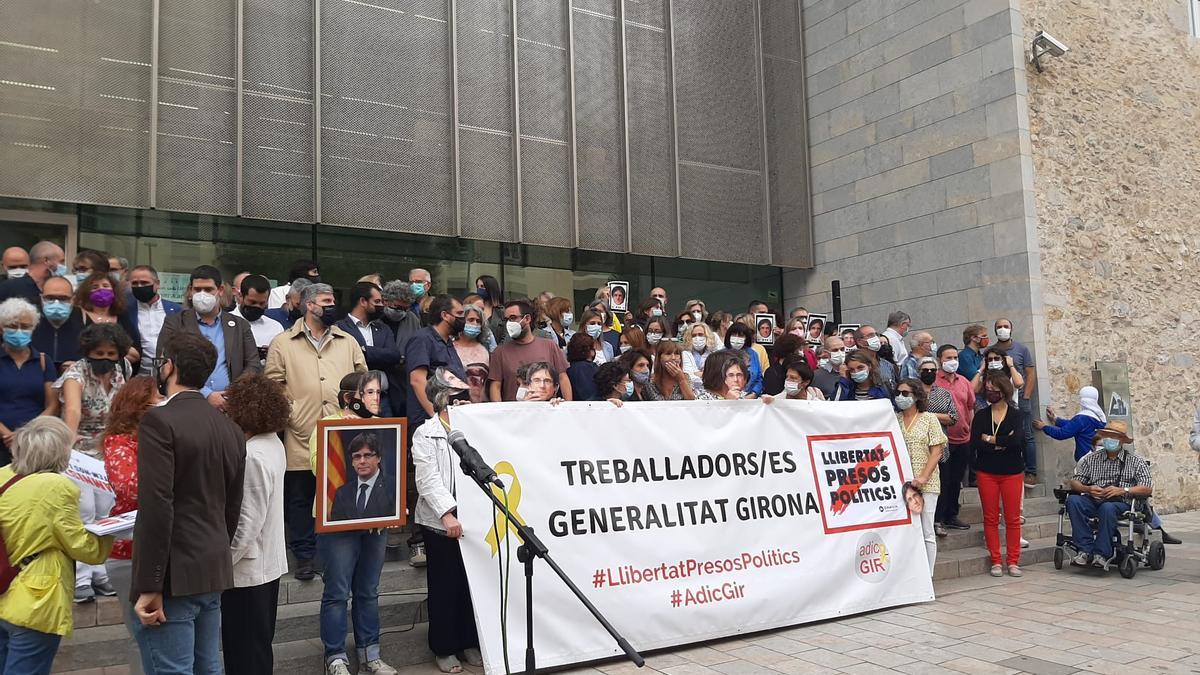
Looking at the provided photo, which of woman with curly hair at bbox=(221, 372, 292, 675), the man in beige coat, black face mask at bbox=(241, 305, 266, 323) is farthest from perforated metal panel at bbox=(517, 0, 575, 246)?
woman with curly hair at bbox=(221, 372, 292, 675)

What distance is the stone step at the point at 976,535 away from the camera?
8859 millimetres

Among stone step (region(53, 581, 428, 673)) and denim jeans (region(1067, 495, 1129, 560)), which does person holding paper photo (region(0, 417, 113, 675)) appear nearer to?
stone step (region(53, 581, 428, 673))

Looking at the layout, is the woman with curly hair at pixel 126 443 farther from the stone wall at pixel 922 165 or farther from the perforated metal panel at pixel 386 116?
the stone wall at pixel 922 165

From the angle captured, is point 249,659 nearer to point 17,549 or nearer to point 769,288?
point 17,549

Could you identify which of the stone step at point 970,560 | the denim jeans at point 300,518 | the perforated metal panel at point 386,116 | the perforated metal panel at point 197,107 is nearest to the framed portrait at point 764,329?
the stone step at point 970,560

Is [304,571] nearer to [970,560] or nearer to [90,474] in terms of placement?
[90,474]

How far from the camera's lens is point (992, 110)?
1267cm

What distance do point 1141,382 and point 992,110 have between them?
494 cm

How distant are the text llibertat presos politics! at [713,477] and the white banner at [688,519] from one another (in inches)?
0.4

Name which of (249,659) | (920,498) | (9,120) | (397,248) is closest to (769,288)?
(397,248)

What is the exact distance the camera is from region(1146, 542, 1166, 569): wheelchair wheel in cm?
870

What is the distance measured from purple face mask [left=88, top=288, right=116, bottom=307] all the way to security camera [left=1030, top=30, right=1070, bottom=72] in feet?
40.4

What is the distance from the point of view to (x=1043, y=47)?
492 inches

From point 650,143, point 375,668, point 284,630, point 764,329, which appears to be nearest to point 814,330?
point 764,329
